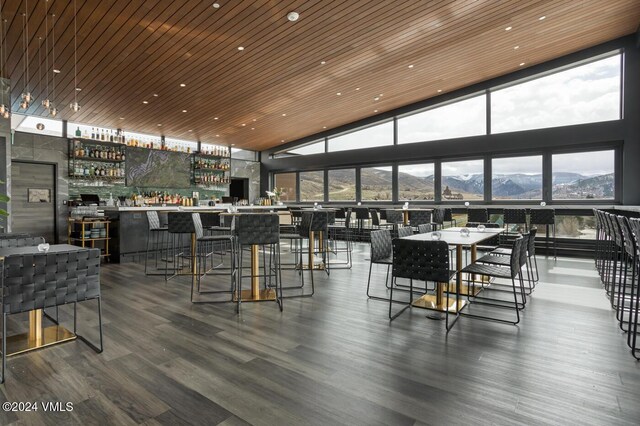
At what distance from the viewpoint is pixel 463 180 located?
920 cm

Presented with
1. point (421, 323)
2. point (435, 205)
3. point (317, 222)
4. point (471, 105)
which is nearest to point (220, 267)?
point (317, 222)

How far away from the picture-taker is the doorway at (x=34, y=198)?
811 centimetres

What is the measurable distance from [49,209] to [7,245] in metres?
6.76

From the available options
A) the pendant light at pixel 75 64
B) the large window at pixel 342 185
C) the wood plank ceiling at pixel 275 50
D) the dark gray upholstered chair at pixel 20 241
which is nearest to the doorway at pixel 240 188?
the large window at pixel 342 185

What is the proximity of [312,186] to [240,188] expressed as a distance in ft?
9.50

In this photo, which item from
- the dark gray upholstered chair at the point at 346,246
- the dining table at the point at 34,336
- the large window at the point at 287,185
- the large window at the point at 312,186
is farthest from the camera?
the large window at the point at 287,185

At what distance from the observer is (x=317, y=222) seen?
524 centimetres

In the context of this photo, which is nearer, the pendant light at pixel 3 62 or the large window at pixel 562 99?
the pendant light at pixel 3 62

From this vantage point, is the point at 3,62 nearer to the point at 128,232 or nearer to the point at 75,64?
the point at 75,64

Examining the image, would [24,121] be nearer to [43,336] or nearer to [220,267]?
[220,267]

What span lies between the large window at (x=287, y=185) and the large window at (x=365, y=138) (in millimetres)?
1998

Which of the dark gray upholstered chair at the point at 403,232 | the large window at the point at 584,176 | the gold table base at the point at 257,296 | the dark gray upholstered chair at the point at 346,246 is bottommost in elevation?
the gold table base at the point at 257,296

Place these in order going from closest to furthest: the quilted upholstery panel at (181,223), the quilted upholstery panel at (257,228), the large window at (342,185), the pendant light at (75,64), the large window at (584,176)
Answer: the quilted upholstery panel at (257,228) → the pendant light at (75,64) → the quilted upholstery panel at (181,223) → the large window at (584,176) → the large window at (342,185)

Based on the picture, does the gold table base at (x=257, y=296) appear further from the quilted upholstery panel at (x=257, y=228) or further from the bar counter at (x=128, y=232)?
the bar counter at (x=128, y=232)
